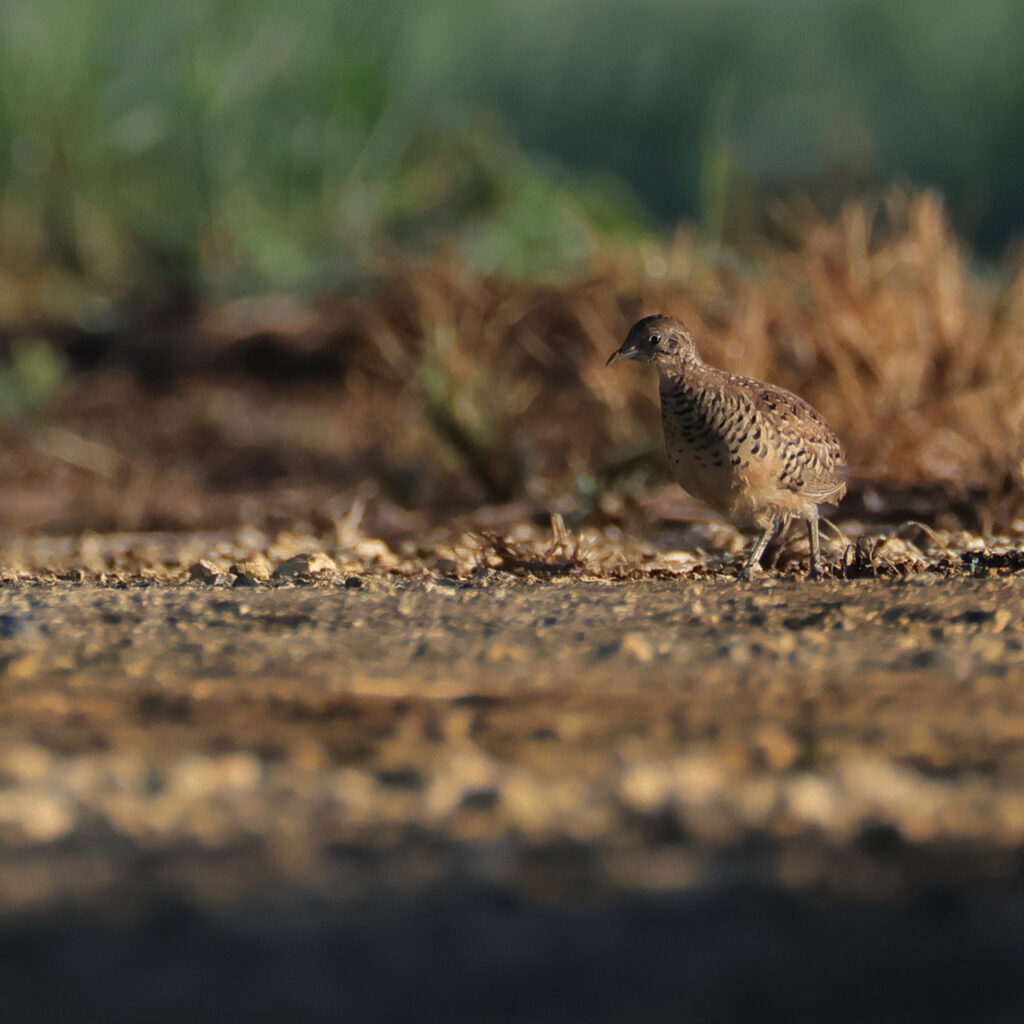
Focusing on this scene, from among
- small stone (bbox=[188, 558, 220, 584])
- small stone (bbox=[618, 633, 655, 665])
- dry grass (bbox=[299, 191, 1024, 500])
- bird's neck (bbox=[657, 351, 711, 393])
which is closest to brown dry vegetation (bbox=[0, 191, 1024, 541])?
dry grass (bbox=[299, 191, 1024, 500])

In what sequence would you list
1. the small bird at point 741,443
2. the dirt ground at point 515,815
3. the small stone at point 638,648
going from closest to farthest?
the dirt ground at point 515,815
the small stone at point 638,648
the small bird at point 741,443

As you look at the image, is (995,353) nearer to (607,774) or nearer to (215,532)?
(215,532)

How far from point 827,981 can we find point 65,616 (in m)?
1.77

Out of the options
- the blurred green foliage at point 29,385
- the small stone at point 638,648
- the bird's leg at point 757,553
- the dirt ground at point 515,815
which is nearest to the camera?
the dirt ground at point 515,815

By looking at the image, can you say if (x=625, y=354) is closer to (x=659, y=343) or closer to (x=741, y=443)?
(x=659, y=343)

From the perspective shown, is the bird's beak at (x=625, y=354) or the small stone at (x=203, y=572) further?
the bird's beak at (x=625, y=354)

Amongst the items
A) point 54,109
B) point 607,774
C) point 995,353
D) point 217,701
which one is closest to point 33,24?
point 54,109

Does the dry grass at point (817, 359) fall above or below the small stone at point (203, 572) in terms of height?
above

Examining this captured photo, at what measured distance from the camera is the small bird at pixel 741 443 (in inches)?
128

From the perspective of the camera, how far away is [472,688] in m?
2.17

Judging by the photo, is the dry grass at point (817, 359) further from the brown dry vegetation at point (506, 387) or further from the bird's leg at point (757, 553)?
the bird's leg at point (757, 553)

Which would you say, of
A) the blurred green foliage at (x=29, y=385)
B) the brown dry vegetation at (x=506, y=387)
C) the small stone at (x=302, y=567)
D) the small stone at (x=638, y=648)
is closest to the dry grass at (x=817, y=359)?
the brown dry vegetation at (x=506, y=387)

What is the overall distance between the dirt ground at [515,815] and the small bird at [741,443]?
62cm

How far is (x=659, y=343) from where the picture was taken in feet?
11.5
